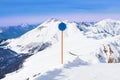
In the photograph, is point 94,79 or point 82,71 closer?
point 94,79

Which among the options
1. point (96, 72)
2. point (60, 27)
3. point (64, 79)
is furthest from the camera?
point (60, 27)

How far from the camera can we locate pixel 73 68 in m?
23.0

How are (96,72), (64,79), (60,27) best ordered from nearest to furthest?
(64,79)
(96,72)
(60,27)

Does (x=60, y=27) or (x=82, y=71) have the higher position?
(x=60, y=27)

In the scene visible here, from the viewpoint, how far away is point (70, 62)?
24.8m

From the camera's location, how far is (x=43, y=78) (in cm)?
2022

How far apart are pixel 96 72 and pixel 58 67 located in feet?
9.04

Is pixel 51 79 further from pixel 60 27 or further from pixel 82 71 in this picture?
pixel 60 27

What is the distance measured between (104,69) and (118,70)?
0.99m

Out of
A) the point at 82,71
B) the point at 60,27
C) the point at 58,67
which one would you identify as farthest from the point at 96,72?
the point at 60,27

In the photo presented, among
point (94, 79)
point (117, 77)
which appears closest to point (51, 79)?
point (94, 79)

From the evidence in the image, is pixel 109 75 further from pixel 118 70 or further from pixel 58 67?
pixel 58 67

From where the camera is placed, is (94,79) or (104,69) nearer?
(94,79)

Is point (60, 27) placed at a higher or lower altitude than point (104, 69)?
higher
